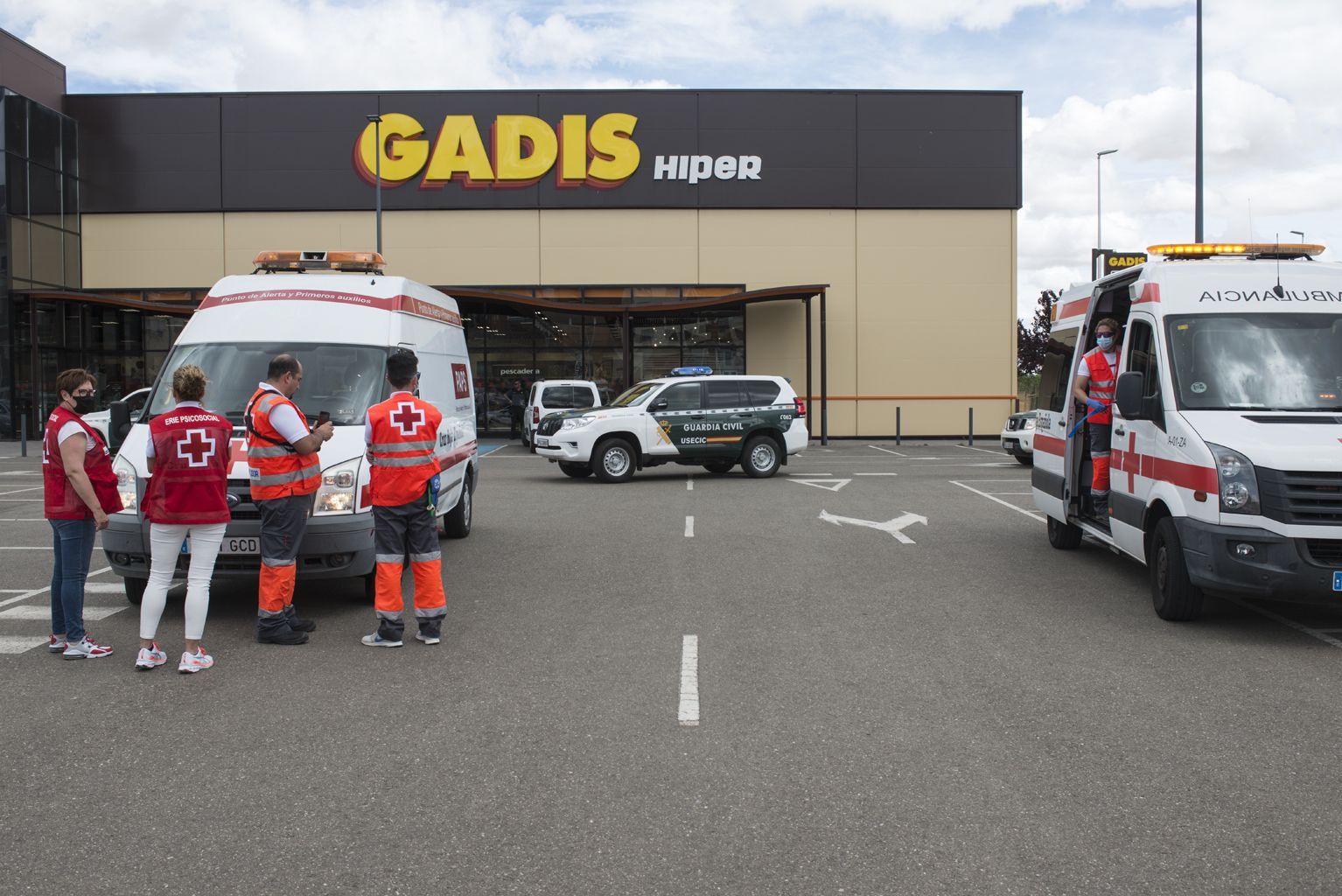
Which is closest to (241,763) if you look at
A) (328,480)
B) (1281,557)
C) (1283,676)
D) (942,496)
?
(328,480)

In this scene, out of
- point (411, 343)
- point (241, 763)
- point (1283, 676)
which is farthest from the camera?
point (411, 343)

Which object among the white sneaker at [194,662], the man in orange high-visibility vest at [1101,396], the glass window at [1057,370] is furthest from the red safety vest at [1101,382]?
the white sneaker at [194,662]

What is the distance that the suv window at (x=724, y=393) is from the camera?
18.9 meters

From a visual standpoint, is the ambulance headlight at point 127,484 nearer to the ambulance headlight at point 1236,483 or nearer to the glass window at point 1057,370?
the ambulance headlight at point 1236,483

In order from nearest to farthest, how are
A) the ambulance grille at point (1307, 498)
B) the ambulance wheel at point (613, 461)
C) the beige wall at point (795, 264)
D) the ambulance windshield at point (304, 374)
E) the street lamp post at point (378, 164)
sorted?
the ambulance grille at point (1307, 498) < the ambulance windshield at point (304, 374) < the ambulance wheel at point (613, 461) < the street lamp post at point (378, 164) < the beige wall at point (795, 264)

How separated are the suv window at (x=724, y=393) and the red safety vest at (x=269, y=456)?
39.9 feet

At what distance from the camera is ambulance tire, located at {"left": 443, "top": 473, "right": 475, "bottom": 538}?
38.6 ft

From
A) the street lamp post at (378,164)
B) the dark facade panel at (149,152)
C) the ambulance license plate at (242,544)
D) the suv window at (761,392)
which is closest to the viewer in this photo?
the ambulance license plate at (242,544)

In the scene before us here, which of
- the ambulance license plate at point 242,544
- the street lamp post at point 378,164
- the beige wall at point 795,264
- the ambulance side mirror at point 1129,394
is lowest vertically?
the ambulance license plate at point 242,544

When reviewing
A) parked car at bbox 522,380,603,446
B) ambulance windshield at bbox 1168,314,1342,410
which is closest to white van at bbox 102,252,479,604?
ambulance windshield at bbox 1168,314,1342,410

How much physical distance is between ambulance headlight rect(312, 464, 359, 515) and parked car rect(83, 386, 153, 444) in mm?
1376

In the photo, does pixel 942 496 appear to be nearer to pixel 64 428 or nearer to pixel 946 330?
pixel 64 428

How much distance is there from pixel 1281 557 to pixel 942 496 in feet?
30.8

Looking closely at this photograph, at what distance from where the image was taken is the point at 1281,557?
6.89 m
